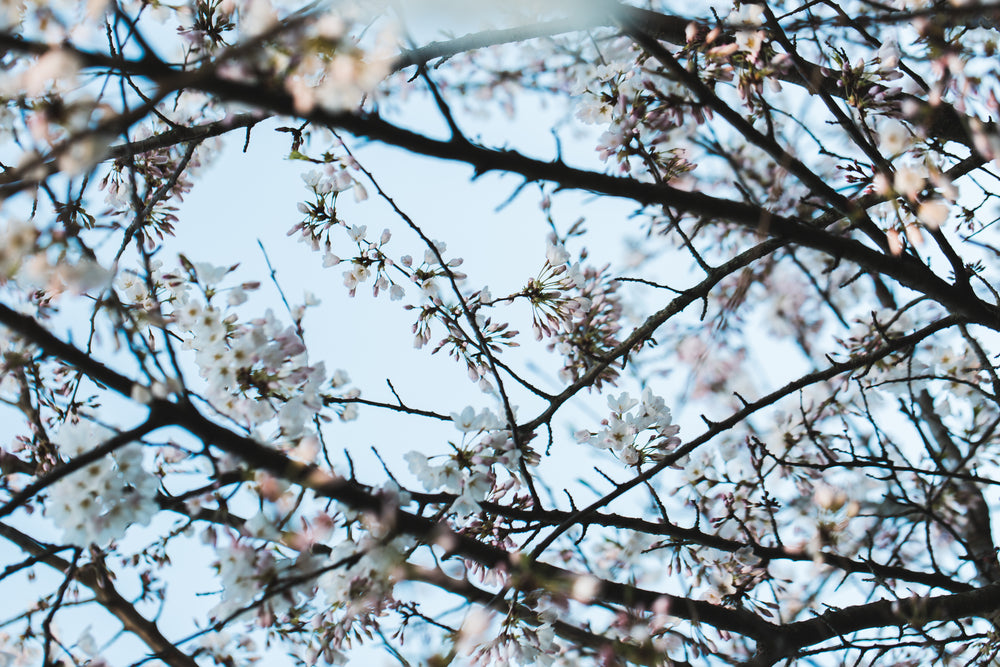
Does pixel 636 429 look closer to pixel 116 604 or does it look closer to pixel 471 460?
pixel 471 460

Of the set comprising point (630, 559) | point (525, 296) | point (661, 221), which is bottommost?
point (630, 559)

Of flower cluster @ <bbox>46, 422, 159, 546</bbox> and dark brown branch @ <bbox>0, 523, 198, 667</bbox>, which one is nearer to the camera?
flower cluster @ <bbox>46, 422, 159, 546</bbox>

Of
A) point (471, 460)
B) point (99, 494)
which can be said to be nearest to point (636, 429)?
point (471, 460)

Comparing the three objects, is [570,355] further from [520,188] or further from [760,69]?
[520,188]

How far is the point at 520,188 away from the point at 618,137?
1.23 metres

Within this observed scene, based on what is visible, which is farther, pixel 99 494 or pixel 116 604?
pixel 116 604

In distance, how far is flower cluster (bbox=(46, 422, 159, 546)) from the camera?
66.3 inches

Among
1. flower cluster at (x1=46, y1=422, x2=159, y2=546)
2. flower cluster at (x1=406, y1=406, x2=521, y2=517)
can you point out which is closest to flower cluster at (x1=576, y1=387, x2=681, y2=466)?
flower cluster at (x1=406, y1=406, x2=521, y2=517)

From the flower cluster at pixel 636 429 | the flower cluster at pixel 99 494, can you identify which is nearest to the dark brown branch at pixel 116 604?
the flower cluster at pixel 99 494

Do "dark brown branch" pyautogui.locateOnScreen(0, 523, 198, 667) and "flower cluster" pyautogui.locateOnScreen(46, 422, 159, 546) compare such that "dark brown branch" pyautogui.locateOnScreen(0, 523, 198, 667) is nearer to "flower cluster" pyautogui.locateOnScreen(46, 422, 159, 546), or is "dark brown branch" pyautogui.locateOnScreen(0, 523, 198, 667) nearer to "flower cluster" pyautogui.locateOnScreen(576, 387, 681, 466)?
"flower cluster" pyautogui.locateOnScreen(46, 422, 159, 546)

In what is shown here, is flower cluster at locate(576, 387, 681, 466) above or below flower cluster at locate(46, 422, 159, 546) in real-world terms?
above

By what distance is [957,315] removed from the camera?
250 cm

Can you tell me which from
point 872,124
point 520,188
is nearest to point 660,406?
point 520,188

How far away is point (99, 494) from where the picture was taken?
1727mm
